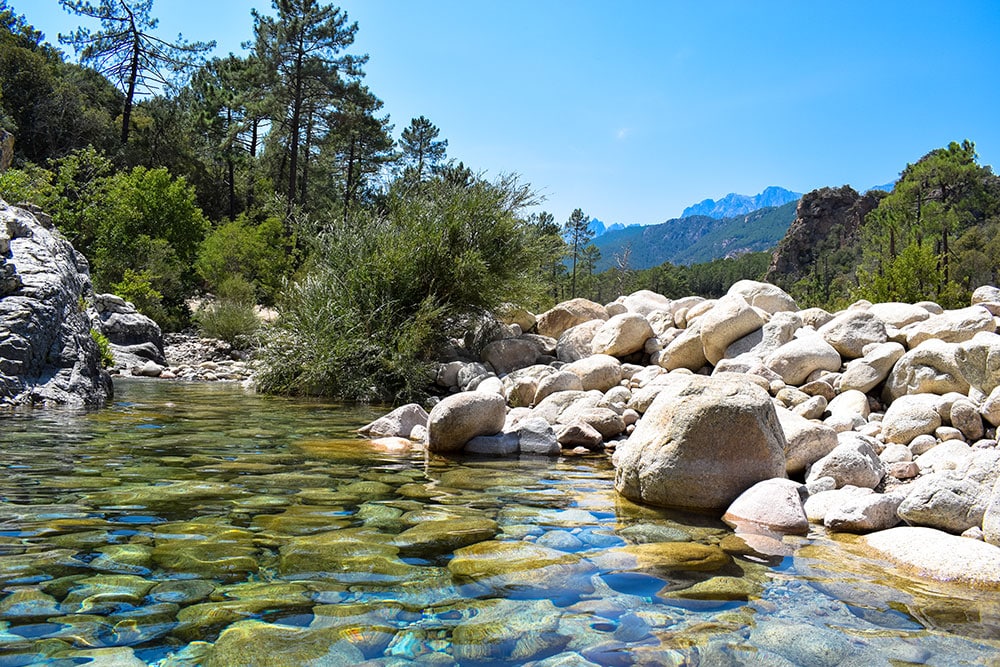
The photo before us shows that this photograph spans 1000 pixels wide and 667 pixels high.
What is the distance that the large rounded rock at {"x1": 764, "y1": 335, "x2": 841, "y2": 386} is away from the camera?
28.1ft

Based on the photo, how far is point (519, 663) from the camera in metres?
2.10

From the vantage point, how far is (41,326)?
7949 mm

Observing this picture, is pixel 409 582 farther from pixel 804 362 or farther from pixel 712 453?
pixel 804 362

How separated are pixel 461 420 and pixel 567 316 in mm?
8726

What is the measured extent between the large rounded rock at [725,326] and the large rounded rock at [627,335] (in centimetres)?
146

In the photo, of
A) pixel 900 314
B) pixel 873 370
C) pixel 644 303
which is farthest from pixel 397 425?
pixel 644 303

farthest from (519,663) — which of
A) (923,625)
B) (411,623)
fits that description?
(923,625)

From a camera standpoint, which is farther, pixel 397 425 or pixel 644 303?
pixel 644 303

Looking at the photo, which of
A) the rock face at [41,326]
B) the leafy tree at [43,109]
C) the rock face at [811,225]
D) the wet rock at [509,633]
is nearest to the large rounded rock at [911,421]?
the wet rock at [509,633]

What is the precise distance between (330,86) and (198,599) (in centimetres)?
3211

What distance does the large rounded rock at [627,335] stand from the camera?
463 inches

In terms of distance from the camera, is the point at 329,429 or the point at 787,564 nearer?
the point at 787,564

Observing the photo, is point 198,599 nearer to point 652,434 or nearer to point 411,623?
point 411,623

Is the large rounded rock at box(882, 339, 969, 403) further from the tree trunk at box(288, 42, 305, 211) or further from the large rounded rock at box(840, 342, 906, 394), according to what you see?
the tree trunk at box(288, 42, 305, 211)
